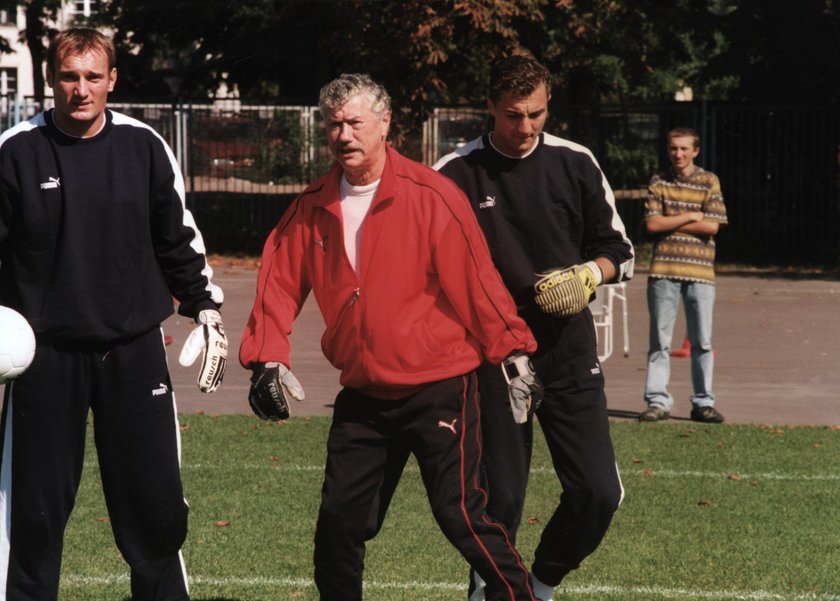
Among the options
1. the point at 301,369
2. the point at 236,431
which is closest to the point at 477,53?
the point at 301,369

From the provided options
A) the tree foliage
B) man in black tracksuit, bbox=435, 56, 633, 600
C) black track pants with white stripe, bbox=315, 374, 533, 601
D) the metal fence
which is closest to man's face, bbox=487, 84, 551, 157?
man in black tracksuit, bbox=435, 56, 633, 600

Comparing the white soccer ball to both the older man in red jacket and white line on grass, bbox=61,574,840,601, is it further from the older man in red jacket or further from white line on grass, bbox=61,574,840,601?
white line on grass, bbox=61,574,840,601

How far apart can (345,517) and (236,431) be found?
5.30m

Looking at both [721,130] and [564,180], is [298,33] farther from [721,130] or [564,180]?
[564,180]

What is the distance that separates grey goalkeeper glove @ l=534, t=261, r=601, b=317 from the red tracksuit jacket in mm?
350

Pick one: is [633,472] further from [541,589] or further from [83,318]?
[83,318]

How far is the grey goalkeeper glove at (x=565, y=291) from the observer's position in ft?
17.4

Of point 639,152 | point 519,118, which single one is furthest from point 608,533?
point 639,152

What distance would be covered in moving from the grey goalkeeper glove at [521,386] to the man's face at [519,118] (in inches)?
35.3

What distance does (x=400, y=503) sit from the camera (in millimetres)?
7848

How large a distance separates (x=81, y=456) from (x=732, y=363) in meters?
9.24

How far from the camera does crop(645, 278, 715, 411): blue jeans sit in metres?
10.5

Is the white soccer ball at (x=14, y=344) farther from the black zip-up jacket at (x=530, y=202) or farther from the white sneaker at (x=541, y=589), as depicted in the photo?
the white sneaker at (x=541, y=589)

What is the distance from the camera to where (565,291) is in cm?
528
